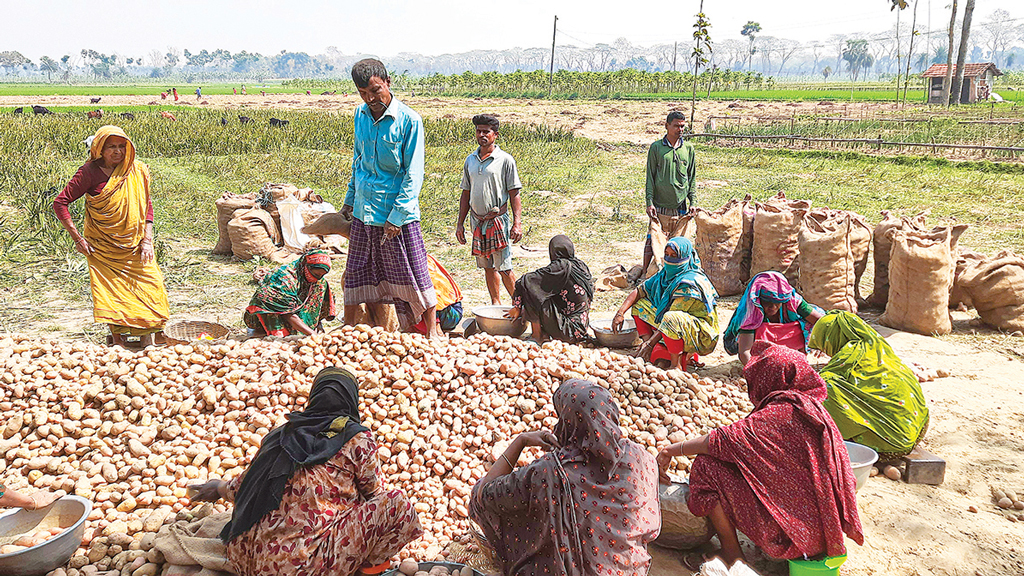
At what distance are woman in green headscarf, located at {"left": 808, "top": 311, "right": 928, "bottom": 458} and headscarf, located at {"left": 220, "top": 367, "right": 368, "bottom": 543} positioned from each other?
7.40 ft

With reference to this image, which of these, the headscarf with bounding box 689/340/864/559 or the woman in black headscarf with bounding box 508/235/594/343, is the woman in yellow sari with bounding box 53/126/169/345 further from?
the headscarf with bounding box 689/340/864/559

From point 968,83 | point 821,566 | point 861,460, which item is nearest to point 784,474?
point 821,566

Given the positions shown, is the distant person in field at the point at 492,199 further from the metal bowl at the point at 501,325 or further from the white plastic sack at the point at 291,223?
the white plastic sack at the point at 291,223

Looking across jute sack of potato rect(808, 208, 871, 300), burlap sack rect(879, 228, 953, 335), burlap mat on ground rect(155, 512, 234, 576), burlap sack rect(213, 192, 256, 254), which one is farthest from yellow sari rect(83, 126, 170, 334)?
burlap sack rect(879, 228, 953, 335)

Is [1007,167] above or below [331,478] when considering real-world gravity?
above

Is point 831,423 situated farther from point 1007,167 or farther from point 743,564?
point 1007,167

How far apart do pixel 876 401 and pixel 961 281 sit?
9.21ft

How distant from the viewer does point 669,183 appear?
602 centimetres

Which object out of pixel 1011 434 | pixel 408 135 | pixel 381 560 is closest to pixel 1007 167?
pixel 1011 434

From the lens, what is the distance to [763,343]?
3900mm

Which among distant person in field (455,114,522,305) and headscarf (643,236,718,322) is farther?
distant person in field (455,114,522,305)

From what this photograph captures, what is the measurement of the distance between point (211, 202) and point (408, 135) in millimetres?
6504

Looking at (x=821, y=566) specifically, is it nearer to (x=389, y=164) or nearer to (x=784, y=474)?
(x=784, y=474)

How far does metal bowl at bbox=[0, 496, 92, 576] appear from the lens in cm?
222
